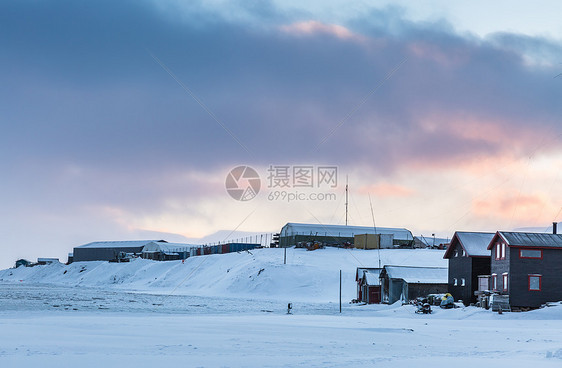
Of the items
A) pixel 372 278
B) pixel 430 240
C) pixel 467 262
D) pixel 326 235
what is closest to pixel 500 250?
pixel 467 262

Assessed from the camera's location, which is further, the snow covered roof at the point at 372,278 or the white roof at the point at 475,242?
the snow covered roof at the point at 372,278

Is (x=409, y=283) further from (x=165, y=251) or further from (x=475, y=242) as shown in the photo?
(x=165, y=251)

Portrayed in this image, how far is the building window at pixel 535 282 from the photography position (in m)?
55.0

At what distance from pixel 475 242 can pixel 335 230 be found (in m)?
66.6

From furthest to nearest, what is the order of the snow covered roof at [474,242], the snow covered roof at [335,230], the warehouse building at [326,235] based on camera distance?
the snow covered roof at [335,230], the warehouse building at [326,235], the snow covered roof at [474,242]

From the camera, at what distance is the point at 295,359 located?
806 inches

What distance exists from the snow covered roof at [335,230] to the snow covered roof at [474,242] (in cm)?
6191

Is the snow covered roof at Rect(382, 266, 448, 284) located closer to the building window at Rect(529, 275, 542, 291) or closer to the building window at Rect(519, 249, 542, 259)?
the building window at Rect(519, 249, 542, 259)

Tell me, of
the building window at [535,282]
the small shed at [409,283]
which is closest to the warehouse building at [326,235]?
the small shed at [409,283]

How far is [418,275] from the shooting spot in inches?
2832

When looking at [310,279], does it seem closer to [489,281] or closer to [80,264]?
[489,281]

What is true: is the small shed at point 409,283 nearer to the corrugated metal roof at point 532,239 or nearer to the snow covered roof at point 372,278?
the snow covered roof at point 372,278

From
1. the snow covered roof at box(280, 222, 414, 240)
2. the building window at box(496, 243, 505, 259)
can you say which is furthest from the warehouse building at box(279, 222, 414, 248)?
the building window at box(496, 243, 505, 259)

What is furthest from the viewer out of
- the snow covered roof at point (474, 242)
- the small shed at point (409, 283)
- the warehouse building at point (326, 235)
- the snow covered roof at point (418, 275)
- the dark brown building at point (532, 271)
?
the warehouse building at point (326, 235)
